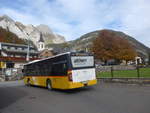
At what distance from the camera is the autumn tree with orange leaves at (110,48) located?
57.5m

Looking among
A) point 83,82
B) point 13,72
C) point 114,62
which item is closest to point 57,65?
point 83,82

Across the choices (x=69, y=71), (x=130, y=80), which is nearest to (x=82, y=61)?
(x=69, y=71)

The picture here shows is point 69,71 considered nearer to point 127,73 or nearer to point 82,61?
point 82,61

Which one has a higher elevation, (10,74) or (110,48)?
(110,48)

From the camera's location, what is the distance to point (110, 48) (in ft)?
192

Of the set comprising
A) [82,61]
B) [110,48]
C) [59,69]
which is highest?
[110,48]

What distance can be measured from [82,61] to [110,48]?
153ft

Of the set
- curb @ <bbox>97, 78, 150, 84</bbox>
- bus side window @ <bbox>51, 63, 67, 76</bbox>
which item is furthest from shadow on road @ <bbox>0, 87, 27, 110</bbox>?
curb @ <bbox>97, 78, 150, 84</bbox>

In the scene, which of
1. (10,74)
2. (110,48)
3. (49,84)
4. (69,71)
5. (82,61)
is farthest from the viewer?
(110,48)

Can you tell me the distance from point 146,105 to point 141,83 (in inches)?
274

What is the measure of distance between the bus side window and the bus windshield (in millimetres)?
707

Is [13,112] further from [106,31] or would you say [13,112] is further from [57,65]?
[106,31]

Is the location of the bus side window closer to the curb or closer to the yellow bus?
the yellow bus

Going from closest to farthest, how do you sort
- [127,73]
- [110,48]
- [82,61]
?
[82,61], [127,73], [110,48]
